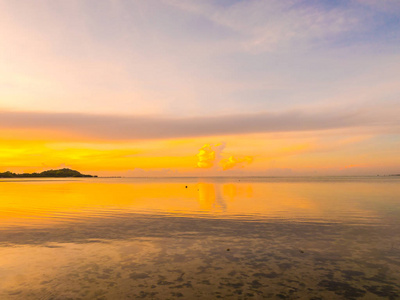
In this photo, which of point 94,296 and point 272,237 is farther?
point 272,237

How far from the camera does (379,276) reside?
13039 millimetres

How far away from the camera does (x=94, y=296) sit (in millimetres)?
11008

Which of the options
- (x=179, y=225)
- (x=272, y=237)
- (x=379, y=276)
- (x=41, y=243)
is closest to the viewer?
(x=379, y=276)

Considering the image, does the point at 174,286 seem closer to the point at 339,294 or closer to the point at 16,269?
the point at 339,294

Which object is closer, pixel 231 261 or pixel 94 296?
pixel 94 296

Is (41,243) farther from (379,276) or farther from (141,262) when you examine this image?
(379,276)

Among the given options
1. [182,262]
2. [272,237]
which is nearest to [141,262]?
[182,262]

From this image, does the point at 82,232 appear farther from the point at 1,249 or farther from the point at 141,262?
the point at 141,262

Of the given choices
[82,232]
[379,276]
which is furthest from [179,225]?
[379,276]

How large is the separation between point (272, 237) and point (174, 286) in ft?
36.4

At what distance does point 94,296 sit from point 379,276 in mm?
12107

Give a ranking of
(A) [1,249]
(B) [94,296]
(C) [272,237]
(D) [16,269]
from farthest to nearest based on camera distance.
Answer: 1. (C) [272,237]
2. (A) [1,249]
3. (D) [16,269]
4. (B) [94,296]

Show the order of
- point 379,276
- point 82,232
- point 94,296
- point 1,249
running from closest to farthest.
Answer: point 94,296 < point 379,276 < point 1,249 < point 82,232

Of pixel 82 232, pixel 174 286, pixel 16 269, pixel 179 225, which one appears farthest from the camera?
pixel 179 225
